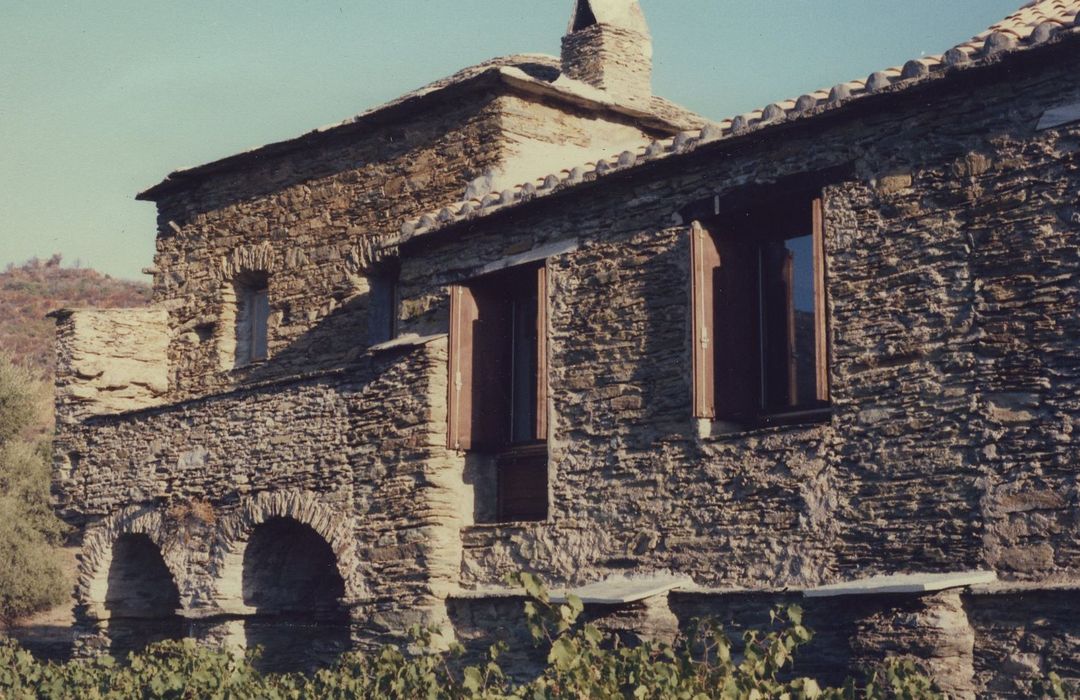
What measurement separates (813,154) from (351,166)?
6.32m

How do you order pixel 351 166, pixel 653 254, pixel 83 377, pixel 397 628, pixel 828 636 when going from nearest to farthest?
1. pixel 828 636
2. pixel 653 254
3. pixel 397 628
4. pixel 351 166
5. pixel 83 377

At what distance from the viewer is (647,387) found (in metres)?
9.69

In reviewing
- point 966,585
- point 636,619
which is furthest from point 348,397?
point 966,585

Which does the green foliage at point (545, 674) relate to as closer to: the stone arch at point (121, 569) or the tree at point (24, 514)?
the stone arch at point (121, 569)

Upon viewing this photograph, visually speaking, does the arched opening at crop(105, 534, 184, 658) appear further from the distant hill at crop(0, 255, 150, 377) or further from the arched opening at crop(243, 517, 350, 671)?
the distant hill at crop(0, 255, 150, 377)

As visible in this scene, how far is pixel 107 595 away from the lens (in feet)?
46.9

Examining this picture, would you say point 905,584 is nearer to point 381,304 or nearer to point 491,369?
point 491,369

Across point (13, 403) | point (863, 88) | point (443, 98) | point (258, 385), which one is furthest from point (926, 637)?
point (13, 403)

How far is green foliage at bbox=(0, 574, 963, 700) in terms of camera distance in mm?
6496

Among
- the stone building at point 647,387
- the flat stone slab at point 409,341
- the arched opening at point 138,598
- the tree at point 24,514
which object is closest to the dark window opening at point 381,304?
the stone building at point 647,387

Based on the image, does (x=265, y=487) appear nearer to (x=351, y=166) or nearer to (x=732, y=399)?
(x=351, y=166)

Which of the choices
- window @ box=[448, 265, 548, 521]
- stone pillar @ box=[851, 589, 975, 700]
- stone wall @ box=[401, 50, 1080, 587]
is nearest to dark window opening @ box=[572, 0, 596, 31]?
window @ box=[448, 265, 548, 521]

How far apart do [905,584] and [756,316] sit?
2.30m

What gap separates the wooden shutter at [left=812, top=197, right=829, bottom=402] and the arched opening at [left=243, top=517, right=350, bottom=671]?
5.79m
